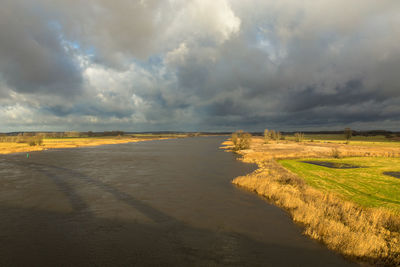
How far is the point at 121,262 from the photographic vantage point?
10164 millimetres

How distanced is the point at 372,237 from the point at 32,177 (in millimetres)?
41282

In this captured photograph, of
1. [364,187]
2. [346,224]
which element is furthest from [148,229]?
[364,187]

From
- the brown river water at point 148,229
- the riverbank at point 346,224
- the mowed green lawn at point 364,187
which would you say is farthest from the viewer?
the mowed green lawn at point 364,187

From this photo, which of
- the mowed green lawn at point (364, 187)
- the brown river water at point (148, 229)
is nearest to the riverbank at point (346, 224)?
the brown river water at point (148, 229)

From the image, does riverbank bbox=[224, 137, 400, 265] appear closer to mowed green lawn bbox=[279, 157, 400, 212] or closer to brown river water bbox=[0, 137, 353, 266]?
brown river water bbox=[0, 137, 353, 266]

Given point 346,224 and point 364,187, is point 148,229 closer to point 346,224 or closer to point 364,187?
point 346,224

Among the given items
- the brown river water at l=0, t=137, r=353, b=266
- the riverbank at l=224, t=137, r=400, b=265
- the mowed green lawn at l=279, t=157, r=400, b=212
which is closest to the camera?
the riverbank at l=224, t=137, r=400, b=265

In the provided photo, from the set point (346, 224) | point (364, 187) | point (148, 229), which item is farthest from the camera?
point (364, 187)

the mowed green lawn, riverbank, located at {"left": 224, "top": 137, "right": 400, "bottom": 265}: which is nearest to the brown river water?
riverbank, located at {"left": 224, "top": 137, "right": 400, "bottom": 265}

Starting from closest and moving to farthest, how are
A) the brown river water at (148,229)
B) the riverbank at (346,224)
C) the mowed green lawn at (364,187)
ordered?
the riverbank at (346,224) < the brown river water at (148,229) < the mowed green lawn at (364,187)

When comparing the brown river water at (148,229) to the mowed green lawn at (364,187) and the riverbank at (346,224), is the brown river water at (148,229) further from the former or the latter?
the mowed green lawn at (364,187)

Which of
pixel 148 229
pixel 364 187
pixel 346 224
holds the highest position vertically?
pixel 346 224

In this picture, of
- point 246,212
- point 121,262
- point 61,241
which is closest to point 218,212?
point 246,212

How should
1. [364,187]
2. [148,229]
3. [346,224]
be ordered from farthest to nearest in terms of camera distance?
[364,187], [148,229], [346,224]
